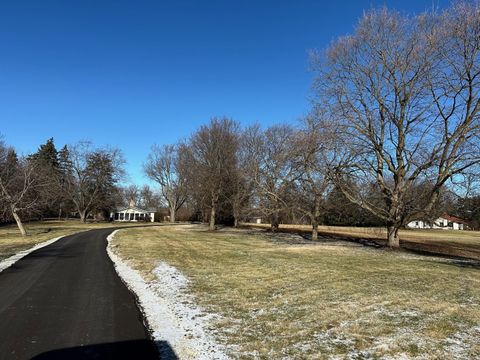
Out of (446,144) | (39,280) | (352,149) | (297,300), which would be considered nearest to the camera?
(297,300)

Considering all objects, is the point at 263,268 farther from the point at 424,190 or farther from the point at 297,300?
A: the point at 424,190

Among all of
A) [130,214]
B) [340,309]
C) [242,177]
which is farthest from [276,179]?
[130,214]

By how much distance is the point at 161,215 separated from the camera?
313 feet

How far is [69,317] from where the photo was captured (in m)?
6.84

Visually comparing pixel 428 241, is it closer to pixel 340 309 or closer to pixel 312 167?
pixel 312 167

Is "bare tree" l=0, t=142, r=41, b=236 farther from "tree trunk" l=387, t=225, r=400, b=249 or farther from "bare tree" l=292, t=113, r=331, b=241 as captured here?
"tree trunk" l=387, t=225, r=400, b=249

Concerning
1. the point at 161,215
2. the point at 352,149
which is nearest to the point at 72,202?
the point at 161,215

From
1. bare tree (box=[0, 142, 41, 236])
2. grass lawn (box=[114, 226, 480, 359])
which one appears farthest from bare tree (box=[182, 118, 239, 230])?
grass lawn (box=[114, 226, 480, 359])

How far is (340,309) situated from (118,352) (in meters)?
3.93

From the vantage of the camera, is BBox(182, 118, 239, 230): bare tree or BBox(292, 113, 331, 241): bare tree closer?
BBox(292, 113, 331, 241): bare tree

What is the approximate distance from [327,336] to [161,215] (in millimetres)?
91678

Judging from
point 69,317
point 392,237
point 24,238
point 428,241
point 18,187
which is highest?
point 18,187

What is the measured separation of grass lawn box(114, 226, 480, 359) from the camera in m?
5.35

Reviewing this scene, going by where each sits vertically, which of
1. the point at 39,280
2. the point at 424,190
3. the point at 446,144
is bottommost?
the point at 39,280
